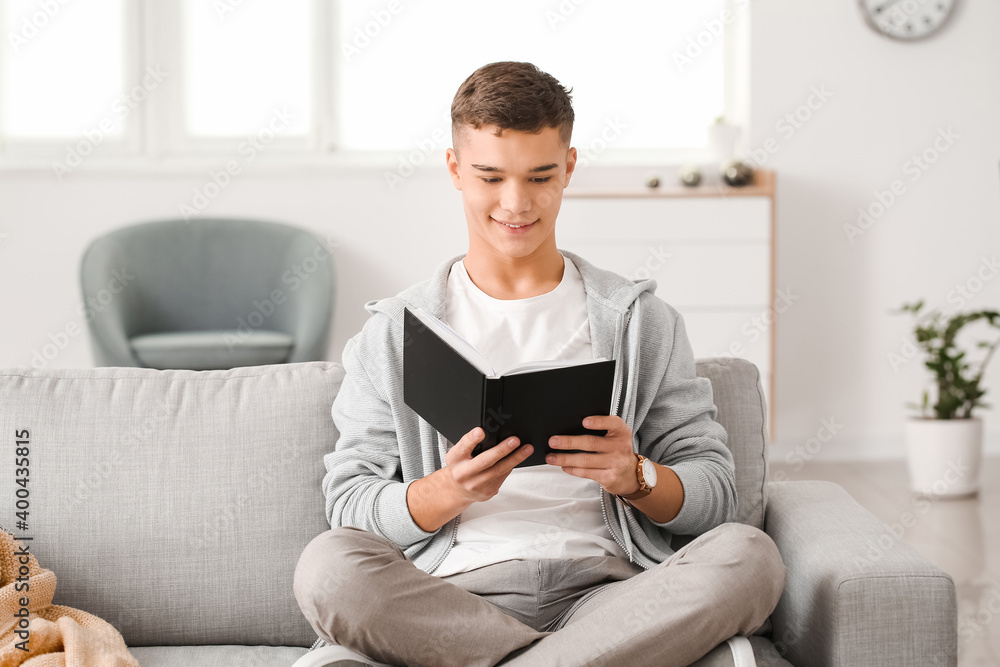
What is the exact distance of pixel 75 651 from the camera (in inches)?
44.1

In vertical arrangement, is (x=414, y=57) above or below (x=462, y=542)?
above

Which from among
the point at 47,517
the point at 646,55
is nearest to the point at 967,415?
the point at 646,55

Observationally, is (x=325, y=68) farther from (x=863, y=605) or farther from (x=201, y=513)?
(x=863, y=605)

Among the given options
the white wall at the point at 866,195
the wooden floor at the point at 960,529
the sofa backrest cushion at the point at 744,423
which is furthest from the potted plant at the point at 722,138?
the sofa backrest cushion at the point at 744,423

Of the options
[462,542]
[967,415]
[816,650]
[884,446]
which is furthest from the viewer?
[884,446]

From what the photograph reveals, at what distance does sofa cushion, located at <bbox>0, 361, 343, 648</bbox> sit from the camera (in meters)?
1.32

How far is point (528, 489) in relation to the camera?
4.35 ft

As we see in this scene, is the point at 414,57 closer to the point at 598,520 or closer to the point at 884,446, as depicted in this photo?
the point at 884,446

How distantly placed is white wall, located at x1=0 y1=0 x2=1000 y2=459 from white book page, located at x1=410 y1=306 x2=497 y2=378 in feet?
8.89

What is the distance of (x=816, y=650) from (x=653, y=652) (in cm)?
27
